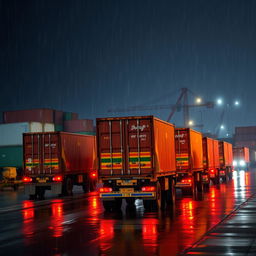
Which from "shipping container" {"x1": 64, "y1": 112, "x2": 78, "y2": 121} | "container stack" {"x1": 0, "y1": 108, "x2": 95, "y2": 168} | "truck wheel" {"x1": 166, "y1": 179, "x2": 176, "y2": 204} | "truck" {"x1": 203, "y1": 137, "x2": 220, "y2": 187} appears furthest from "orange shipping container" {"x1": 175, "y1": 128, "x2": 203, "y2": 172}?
"shipping container" {"x1": 64, "y1": 112, "x2": 78, "y2": 121}

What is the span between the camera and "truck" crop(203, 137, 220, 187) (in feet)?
108

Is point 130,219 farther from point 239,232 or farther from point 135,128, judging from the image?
point 239,232

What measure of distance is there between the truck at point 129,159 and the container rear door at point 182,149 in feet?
24.5

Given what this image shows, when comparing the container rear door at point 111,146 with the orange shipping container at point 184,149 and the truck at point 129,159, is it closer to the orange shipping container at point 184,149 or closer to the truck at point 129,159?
the truck at point 129,159

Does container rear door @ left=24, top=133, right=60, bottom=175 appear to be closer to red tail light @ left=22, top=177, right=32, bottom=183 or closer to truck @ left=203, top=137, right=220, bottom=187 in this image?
red tail light @ left=22, top=177, right=32, bottom=183

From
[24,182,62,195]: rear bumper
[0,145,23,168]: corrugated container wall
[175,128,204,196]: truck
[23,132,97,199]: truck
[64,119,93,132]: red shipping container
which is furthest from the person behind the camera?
[64,119,93,132]: red shipping container

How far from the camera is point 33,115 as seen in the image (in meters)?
75.6

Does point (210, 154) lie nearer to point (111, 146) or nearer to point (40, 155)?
point (40, 155)

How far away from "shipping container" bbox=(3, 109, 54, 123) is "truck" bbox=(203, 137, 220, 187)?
38840 millimetres

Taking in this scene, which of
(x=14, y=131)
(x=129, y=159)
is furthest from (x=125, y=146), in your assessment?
(x=14, y=131)

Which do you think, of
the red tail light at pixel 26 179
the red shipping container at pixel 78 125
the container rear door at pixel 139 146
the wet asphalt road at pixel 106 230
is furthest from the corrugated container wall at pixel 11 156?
the container rear door at pixel 139 146

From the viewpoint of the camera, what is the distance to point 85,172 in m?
32.6

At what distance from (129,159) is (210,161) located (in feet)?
60.0

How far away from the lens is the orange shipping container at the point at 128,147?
1791 cm
